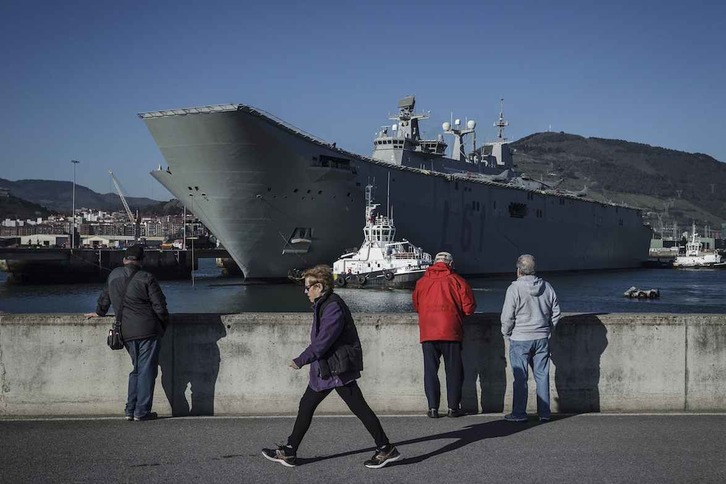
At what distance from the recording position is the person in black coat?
6590mm

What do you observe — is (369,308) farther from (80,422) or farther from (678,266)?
(678,266)

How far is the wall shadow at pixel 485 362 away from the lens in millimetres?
7219

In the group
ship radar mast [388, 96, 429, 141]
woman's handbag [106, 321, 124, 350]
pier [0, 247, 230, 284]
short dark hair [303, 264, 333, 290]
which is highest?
ship radar mast [388, 96, 429, 141]

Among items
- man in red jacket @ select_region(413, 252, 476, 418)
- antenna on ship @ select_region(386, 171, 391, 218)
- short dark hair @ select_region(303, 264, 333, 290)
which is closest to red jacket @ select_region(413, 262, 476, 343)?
man in red jacket @ select_region(413, 252, 476, 418)

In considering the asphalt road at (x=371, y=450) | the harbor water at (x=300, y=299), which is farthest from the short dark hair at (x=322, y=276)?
the harbor water at (x=300, y=299)

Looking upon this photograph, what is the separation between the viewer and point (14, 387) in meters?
6.89

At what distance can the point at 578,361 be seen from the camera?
7.29 metres

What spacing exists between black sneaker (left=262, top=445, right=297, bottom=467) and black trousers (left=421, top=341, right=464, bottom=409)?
6.20ft

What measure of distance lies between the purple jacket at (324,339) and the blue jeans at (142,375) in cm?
203

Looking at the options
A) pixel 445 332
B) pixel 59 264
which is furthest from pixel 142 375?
pixel 59 264

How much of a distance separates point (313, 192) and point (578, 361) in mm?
37512

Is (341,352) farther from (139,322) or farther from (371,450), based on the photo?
(139,322)

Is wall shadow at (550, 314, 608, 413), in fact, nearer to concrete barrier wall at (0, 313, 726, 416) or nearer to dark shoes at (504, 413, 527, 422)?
concrete barrier wall at (0, 313, 726, 416)

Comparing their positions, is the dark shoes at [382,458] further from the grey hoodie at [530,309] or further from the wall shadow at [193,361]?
the wall shadow at [193,361]
